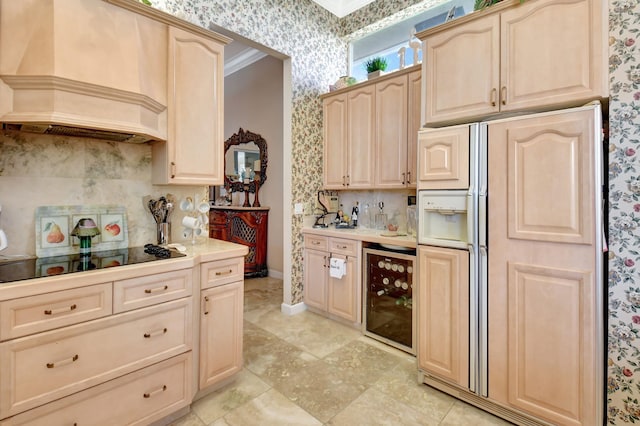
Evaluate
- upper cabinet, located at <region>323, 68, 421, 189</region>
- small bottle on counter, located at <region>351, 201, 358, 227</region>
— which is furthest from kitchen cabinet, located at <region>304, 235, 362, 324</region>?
upper cabinet, located at <region>323, 68, 421, 189</region>

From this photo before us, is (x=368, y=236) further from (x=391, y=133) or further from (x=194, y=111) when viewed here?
(x=194, y=111)

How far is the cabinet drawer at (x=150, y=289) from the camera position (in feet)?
5.05

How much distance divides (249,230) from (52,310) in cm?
341

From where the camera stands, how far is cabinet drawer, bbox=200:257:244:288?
192cm

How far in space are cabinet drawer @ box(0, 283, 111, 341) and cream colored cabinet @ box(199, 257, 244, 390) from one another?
55 centimetres

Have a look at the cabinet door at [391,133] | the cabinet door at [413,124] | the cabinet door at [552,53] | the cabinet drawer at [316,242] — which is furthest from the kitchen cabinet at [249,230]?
the cabinet door at [552,53]

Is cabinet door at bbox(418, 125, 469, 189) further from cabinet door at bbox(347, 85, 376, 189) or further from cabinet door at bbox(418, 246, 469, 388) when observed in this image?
cabinet door at bbox(347, 85, 376, 189)

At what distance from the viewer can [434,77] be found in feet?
6.69

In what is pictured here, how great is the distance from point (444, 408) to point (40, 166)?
2844mm

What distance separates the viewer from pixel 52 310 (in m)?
1.35

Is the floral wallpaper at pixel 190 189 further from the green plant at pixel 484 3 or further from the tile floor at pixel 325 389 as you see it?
the tile floor at pixel 325 389

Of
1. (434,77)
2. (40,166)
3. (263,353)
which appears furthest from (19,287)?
(434,77)

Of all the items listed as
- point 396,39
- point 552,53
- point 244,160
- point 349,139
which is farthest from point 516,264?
point 244,160

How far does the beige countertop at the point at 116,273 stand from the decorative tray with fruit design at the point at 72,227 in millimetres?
Result: 460
